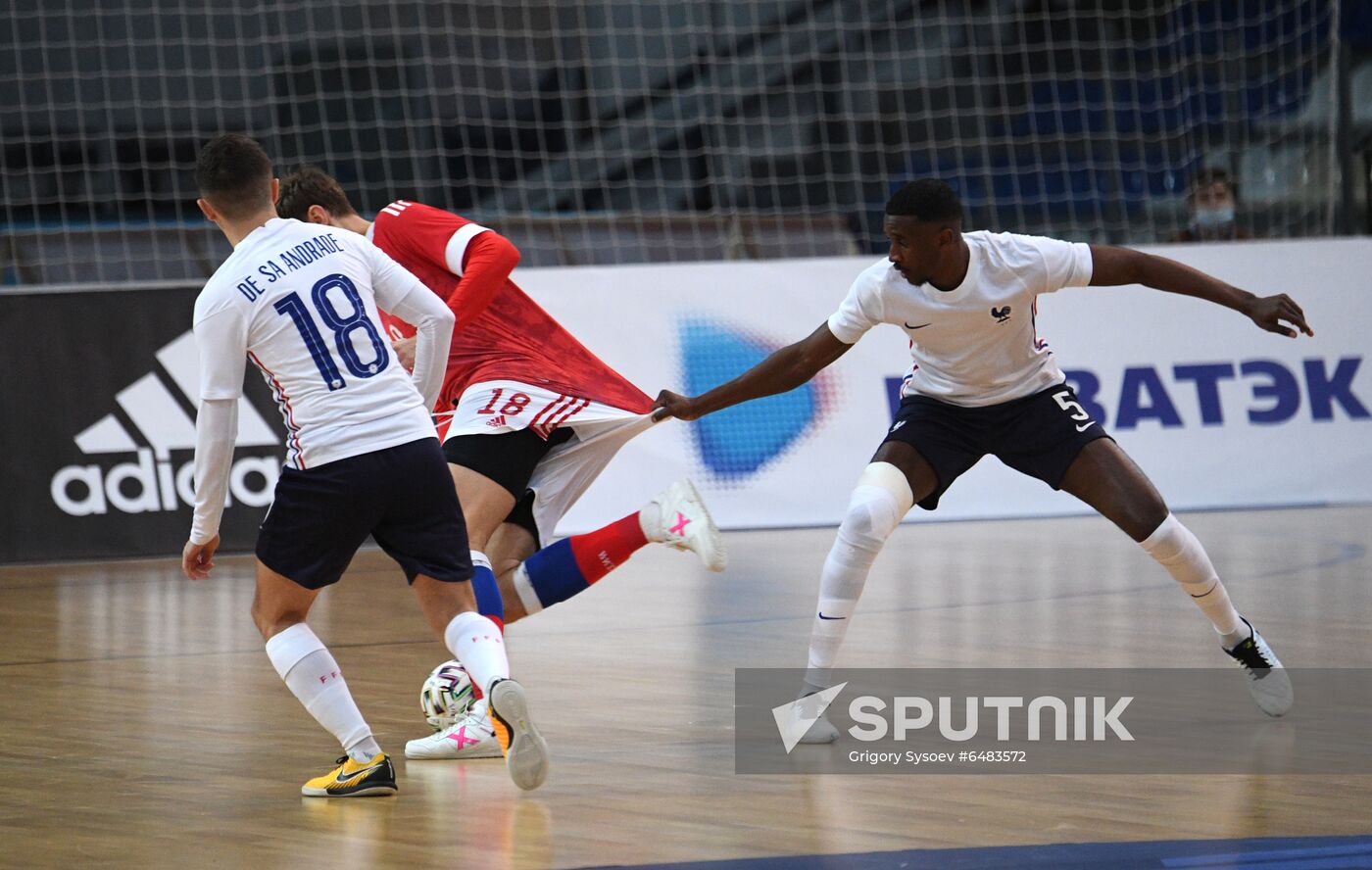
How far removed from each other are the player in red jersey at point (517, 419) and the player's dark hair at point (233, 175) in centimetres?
82

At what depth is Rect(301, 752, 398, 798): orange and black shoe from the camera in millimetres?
4020

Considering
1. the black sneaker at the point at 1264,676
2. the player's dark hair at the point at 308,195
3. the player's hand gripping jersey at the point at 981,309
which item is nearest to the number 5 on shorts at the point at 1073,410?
the player's hand gripping jersey at the point at 981,309

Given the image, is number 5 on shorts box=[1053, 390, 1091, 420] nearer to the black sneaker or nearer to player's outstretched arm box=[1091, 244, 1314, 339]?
player's outstretched arm box=[1091, 244, 1314, 339]

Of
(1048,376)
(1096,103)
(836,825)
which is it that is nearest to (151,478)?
(1048,376)

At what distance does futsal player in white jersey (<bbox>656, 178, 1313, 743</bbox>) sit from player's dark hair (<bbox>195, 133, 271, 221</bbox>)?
1376 millimetres

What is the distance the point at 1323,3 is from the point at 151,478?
896 cm

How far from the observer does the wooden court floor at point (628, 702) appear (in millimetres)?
3604

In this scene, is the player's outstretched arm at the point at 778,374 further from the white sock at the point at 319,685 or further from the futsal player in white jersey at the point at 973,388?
the white sock at the point at 319,685

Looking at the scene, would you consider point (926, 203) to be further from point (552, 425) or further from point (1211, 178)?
point (1211, 178)

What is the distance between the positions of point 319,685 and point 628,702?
137cm

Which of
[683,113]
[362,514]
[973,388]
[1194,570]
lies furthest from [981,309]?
[683,113]

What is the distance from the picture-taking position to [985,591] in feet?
24.6

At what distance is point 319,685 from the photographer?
407 centimetres
